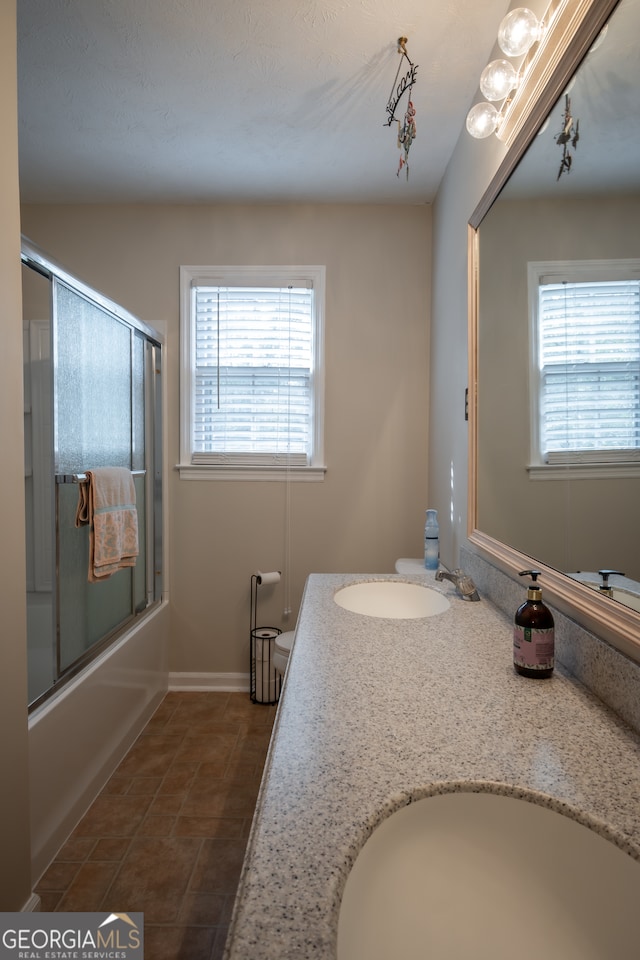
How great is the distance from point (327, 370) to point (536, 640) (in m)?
2.13

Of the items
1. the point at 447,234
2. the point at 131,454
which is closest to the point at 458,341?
the point at 447,234

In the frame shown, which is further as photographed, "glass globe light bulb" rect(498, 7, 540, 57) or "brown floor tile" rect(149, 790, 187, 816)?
"brown floor tile" rect(149, 790, 187, 816)

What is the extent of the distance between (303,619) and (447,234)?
1.85 m

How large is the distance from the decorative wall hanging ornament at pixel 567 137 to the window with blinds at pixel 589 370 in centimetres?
22

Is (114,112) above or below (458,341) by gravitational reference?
above

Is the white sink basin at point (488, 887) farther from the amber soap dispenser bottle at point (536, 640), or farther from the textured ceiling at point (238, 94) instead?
the textured ceiling at point (238, 94)

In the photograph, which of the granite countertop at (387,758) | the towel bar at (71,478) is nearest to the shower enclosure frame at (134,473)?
the towel bar at (71,478)

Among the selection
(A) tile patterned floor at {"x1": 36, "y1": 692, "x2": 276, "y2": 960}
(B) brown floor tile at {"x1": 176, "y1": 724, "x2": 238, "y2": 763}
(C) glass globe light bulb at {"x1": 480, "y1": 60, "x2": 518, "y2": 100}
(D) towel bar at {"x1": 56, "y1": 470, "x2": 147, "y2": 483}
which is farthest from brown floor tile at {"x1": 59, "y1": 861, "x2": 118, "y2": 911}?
(C) glass globe light bulb at {"x1": 480, "y1": 60, "x2": 518, "y2": 100}

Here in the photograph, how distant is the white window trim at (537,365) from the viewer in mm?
Answer: 899

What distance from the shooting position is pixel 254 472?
9.73 ft

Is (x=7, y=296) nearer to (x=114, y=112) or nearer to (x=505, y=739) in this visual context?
(x=114, y=112)

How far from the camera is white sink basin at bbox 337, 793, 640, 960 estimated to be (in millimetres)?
611

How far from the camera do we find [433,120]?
7.08 feet

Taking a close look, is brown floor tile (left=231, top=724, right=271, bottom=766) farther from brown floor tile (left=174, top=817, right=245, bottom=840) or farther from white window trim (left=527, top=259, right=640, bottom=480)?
white window trim (left=527, top=259, right=640, bottom=480)
